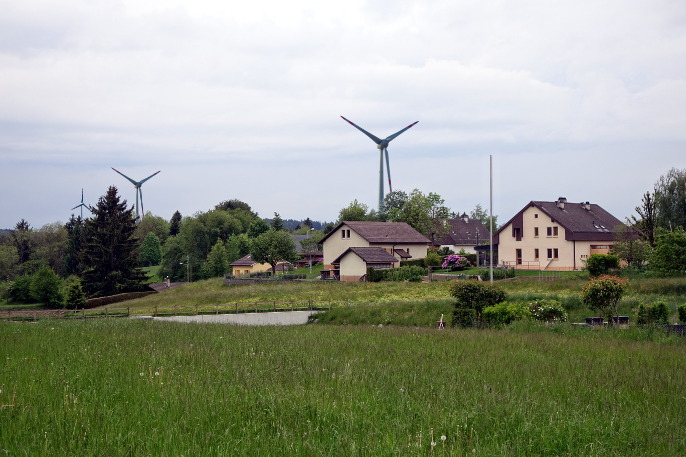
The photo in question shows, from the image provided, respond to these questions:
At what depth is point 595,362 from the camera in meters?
13.4

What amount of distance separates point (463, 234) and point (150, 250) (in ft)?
289

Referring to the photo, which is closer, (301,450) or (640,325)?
(301,450)

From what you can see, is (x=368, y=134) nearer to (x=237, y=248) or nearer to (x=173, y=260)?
(x=237, y=248)

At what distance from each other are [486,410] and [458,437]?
4.72 ft

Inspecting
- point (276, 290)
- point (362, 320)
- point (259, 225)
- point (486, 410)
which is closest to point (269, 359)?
point (486, 410)

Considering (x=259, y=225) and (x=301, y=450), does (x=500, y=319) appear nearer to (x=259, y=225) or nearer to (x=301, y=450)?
(x=301, y=450)

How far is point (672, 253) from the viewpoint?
44781mm

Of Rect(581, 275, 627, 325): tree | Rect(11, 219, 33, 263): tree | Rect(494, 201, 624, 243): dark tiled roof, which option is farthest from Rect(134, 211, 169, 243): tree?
Rect(581, 275, 627, 325): tree

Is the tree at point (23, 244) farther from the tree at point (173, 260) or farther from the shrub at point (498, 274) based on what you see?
the shrub at point (498, 274)

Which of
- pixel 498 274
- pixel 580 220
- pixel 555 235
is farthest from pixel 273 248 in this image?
pixel 498 274

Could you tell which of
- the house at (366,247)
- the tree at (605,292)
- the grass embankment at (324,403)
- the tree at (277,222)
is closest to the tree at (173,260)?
the tree at (277,222)

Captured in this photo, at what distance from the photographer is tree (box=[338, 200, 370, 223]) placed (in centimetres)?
13388

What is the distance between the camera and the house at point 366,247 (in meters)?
75.8

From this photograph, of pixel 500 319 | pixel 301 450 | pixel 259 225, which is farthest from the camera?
pixel 259 225
